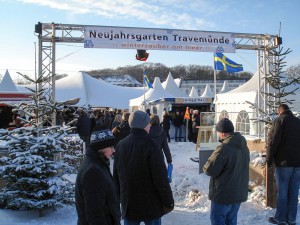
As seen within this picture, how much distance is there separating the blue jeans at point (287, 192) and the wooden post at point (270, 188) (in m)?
0.81

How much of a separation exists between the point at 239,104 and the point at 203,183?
24.2 feet

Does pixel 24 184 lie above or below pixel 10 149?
below

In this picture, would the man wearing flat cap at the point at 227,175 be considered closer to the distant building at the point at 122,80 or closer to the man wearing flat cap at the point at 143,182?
the man wearing flat cap at the point at 143,182

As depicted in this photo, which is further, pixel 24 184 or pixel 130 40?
pixel 130 40

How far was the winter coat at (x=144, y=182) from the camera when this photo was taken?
3307 millimetres

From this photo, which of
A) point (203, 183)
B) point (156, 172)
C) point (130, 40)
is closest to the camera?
point (156, 172)

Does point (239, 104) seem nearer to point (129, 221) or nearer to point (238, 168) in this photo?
point (238, 168)

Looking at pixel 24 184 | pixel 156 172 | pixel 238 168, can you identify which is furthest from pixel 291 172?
pixel 24 184

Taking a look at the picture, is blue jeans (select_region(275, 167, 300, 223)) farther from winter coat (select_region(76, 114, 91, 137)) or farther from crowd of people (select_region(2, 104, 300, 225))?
winter coat (select_region(76, 114, 91, 137))

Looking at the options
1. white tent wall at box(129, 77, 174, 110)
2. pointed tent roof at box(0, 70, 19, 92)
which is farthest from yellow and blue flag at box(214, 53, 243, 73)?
pointed tent roof at box(0, 70, 19, 92)

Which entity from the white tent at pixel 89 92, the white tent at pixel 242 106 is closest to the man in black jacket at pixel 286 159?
the white tent at pixel 242 106

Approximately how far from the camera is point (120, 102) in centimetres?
3048

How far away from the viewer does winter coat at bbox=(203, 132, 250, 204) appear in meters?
4.02

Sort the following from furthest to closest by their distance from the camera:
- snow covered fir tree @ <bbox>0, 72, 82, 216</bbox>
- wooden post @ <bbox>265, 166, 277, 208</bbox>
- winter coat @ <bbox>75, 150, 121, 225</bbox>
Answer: wooden post @ <bbox>265, 166, 277, 208</bbox>
snow covered fir tree @ <bbox>0, 72, 82, 216</bbox>
winter coat @ <bbox>75, 150, 121, 225</bbox>
